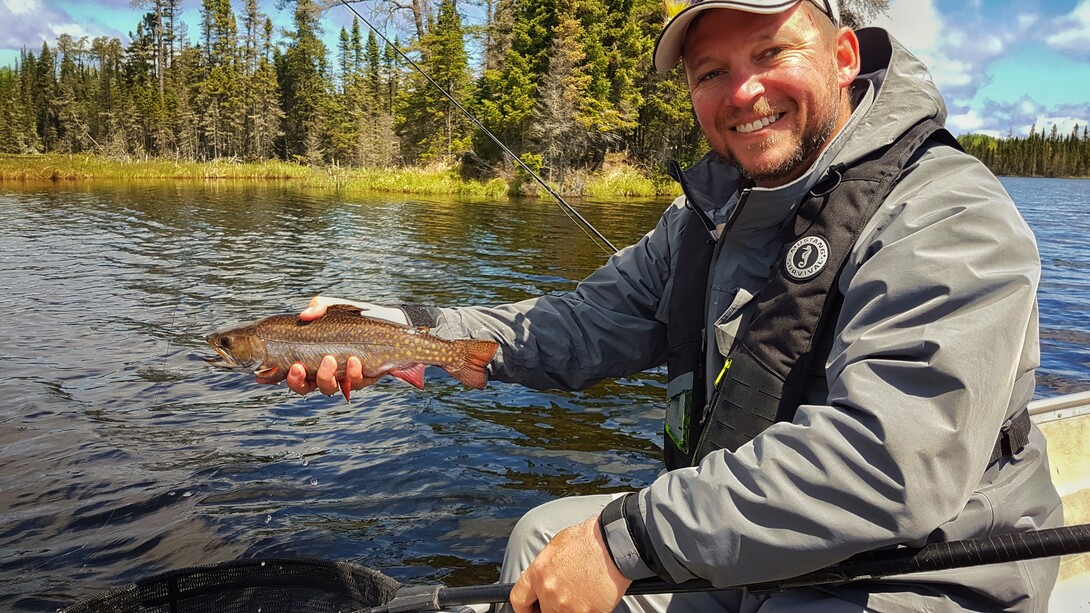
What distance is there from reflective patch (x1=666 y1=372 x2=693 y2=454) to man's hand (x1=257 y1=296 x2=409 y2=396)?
1326 millimetres

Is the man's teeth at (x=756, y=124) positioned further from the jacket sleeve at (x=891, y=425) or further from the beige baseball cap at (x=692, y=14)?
the jacket sleeve at (x=891, y=425)

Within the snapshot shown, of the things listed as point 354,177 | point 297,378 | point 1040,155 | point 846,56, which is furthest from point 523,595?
point 1040,155

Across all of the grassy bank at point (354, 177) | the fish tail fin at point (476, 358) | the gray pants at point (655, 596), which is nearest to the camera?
the gray pants at point (655, 596)

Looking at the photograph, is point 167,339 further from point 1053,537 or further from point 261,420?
point 1053,537

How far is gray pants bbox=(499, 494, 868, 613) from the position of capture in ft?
7.17

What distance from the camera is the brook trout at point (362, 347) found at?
3.55 meters

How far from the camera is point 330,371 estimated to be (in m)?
3.62

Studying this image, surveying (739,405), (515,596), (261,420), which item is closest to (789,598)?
(739,405)

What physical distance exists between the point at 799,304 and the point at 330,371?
87.0 inches

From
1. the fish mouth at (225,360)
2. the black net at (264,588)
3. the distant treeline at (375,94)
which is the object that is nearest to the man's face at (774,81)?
the black net at (264,588)

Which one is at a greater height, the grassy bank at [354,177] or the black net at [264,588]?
the grassy bank at [354,177]

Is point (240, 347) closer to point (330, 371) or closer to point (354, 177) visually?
point (330, 371)

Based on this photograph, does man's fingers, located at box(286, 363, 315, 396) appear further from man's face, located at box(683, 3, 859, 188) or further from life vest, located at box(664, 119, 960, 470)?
man's face, located at box(683, 3, 859, 188)

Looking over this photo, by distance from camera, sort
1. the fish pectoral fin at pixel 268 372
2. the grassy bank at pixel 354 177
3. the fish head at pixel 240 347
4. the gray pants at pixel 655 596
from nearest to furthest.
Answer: the gray pants at pixel 655 596, the fish pectoral fin at pixel 268 372, the fish head at pixel 240 347, the grassy bank at pixel 354 177
